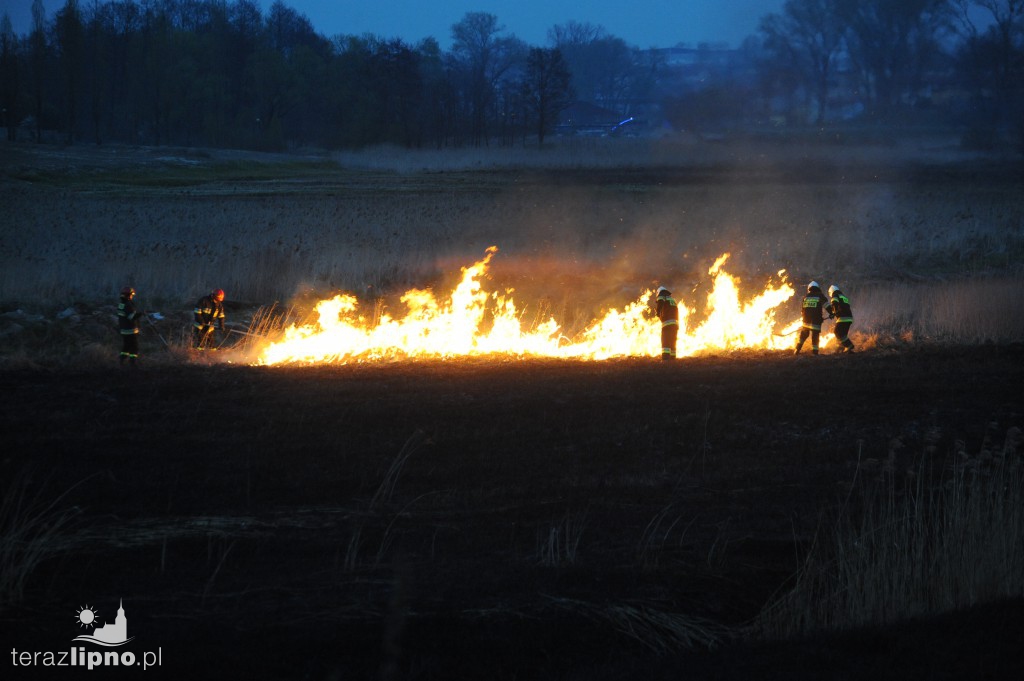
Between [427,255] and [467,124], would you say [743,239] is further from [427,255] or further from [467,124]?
[467,124]

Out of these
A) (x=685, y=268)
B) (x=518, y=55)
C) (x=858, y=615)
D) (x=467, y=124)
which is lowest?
(x=858, y=615)

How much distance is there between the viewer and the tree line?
45.5 metres

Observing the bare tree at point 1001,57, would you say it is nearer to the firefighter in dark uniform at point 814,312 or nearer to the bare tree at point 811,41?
the bare tree at point 811,41

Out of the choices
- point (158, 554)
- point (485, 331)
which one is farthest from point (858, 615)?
point (485, 331)

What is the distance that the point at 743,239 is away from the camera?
98.6 feet

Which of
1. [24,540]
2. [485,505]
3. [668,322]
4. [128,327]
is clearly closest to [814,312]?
[668,322]

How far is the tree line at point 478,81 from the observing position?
149ft

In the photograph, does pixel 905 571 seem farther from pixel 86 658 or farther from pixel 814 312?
pixel 814 312

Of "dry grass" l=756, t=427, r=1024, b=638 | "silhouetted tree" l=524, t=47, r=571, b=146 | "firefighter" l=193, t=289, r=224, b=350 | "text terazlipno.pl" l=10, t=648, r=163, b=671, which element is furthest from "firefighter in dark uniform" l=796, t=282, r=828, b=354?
"silhouetted tree" l=524, t=47, r=571, b=146

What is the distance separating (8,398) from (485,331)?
10.5 metres

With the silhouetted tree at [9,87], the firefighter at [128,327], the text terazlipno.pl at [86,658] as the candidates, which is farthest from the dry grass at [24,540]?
the silhouetted tree at [9,87]

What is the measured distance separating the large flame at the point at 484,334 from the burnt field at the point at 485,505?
6.77ft

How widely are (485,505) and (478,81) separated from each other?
64.7 m

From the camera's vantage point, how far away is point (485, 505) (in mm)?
10352
